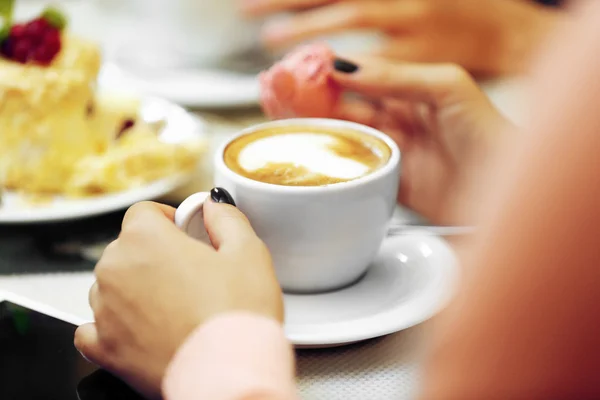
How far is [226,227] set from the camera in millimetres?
429

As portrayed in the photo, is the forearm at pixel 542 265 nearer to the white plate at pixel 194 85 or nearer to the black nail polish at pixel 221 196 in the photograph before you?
the black nail polish at pixel 221 196

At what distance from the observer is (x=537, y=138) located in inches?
11.1

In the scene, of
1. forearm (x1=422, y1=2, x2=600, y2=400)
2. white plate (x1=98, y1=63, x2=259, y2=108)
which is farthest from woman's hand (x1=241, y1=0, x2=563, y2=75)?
forearm (x1=422, y1=2, x2=600, y2=400)

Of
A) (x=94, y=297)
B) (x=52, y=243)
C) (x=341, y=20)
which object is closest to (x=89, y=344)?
(x=94, y=297)

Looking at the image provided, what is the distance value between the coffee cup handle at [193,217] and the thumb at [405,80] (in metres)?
0.24

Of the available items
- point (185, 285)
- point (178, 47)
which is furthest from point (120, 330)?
point (178, 47)

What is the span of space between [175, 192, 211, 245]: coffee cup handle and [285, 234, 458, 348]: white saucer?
0.09m

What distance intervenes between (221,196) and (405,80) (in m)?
0.27

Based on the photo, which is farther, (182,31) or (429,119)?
(182,31)

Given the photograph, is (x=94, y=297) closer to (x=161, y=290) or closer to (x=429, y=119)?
(x=161, y=290)

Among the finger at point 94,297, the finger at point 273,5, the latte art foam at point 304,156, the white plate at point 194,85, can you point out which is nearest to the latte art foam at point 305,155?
the latte art foam at point 304,156

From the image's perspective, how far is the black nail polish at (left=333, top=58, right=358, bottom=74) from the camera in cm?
64

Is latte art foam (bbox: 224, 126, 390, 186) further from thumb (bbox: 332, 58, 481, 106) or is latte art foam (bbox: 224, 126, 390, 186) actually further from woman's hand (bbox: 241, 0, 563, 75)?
woman's hand (bbox: 241, 0, 563, 75)

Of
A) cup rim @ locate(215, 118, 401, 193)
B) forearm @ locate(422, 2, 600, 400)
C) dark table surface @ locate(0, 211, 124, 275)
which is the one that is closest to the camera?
forearm @ locate(422, 2, 600, 400)
